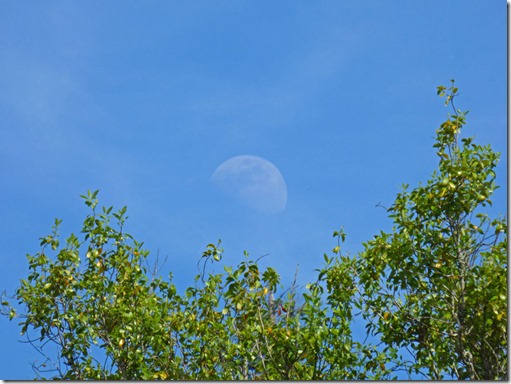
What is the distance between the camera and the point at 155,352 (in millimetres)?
8219

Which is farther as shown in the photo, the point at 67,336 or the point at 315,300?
the point at 67,336

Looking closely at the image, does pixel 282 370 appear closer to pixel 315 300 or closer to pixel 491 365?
pixel 315 300

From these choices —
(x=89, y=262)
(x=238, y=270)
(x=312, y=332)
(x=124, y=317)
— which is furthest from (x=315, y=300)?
(x=89, y=262)

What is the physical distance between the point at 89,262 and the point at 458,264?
3.98 metres

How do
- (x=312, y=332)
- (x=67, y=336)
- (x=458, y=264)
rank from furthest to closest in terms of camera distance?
(x=67, y=336) → (x=458, y=264) → (x=312, y=332)

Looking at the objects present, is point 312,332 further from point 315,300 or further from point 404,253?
point 404,253

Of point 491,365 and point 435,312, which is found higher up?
point 435,312

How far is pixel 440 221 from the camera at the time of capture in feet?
26.0

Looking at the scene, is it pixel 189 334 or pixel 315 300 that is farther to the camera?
pixel 189 334

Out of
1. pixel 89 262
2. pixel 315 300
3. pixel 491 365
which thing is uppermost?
pixel 89 262

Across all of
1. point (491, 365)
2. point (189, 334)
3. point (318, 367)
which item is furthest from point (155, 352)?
point (491, 365)

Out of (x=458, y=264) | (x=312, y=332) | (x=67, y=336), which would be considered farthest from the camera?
(x=67, y=336)

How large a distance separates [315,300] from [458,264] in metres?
1.52

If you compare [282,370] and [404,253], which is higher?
[404,253]
